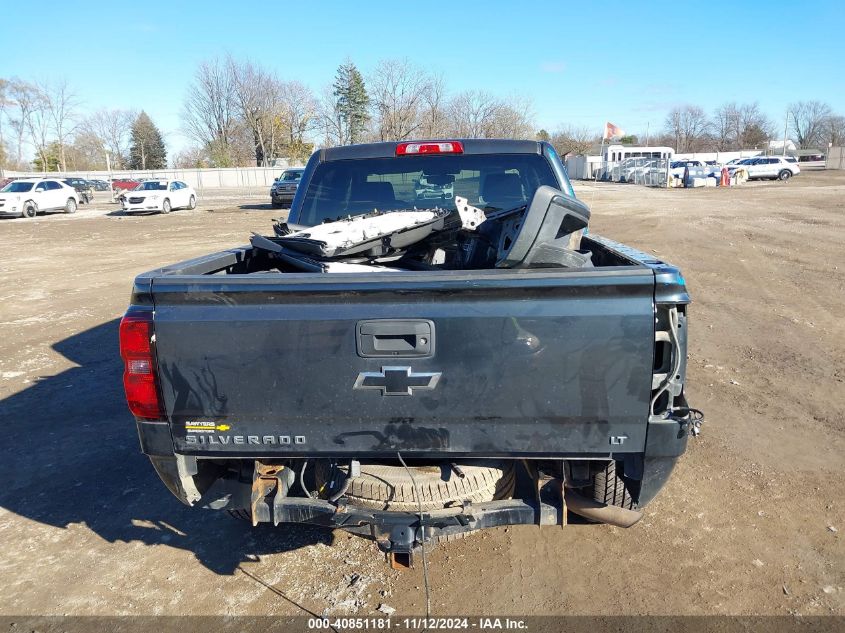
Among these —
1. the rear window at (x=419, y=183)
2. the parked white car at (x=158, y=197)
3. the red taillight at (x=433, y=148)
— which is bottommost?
the rear window at (x=419, y=183)

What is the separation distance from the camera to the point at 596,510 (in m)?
2.86

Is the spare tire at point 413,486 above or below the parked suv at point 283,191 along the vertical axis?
below

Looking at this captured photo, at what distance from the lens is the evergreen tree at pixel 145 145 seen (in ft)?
278

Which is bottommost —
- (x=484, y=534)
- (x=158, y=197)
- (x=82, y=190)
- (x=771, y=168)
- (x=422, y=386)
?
(x=484, y=534)

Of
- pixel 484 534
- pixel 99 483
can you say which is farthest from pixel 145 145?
pixel 484 534

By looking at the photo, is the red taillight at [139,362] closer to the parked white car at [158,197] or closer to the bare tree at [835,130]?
the parked white car at [158,197]

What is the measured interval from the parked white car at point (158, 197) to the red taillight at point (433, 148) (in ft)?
91.0

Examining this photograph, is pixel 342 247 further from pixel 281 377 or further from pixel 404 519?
pixel 404 519

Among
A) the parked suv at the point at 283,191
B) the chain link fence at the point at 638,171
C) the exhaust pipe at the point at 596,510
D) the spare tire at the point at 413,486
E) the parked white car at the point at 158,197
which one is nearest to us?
the spare tire at the point at 413,486

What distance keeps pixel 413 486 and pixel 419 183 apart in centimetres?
242

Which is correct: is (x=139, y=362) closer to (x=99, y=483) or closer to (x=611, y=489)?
(x=611, y=489)

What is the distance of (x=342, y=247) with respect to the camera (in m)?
3.53

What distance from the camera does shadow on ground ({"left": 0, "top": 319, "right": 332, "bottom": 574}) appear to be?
3625 millimetres

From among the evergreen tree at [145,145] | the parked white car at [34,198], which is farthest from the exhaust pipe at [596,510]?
the evergreen tree at [145,145]
